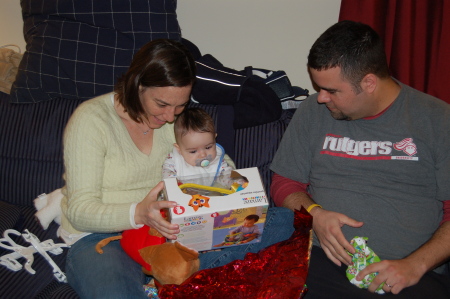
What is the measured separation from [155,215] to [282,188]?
2.10 ft

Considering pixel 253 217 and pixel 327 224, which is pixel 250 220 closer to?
pixel 253 217

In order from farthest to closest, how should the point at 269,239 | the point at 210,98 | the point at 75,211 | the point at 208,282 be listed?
the point at 210,98, the point at 269,239, the point at 75,211, the point at 208,282

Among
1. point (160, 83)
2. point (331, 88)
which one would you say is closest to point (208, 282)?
point (160, 83)

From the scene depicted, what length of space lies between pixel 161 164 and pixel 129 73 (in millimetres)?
406

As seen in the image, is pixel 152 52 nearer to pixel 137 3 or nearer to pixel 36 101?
pixel 137 3

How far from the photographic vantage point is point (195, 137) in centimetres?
177

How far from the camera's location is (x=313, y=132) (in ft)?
6.08

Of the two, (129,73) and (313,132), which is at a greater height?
(129,73)

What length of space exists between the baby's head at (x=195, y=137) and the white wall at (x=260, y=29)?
73cm

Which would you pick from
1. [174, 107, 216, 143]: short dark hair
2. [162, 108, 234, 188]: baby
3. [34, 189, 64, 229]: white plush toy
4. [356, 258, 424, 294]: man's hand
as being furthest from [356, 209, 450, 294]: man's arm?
[34, 189, 64, 229]: white plush toy

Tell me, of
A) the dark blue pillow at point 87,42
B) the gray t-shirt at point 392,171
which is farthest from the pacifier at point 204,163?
the dark blue pillow at point 87,42

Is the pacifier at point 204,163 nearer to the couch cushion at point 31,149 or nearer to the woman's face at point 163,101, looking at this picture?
the woman's face at point 163,101

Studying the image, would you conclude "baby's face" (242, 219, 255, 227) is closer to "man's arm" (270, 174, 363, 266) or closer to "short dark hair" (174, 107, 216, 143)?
"man's arm" (270, 174, 363, 266)

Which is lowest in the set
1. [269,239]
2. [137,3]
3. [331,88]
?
[269,239]
